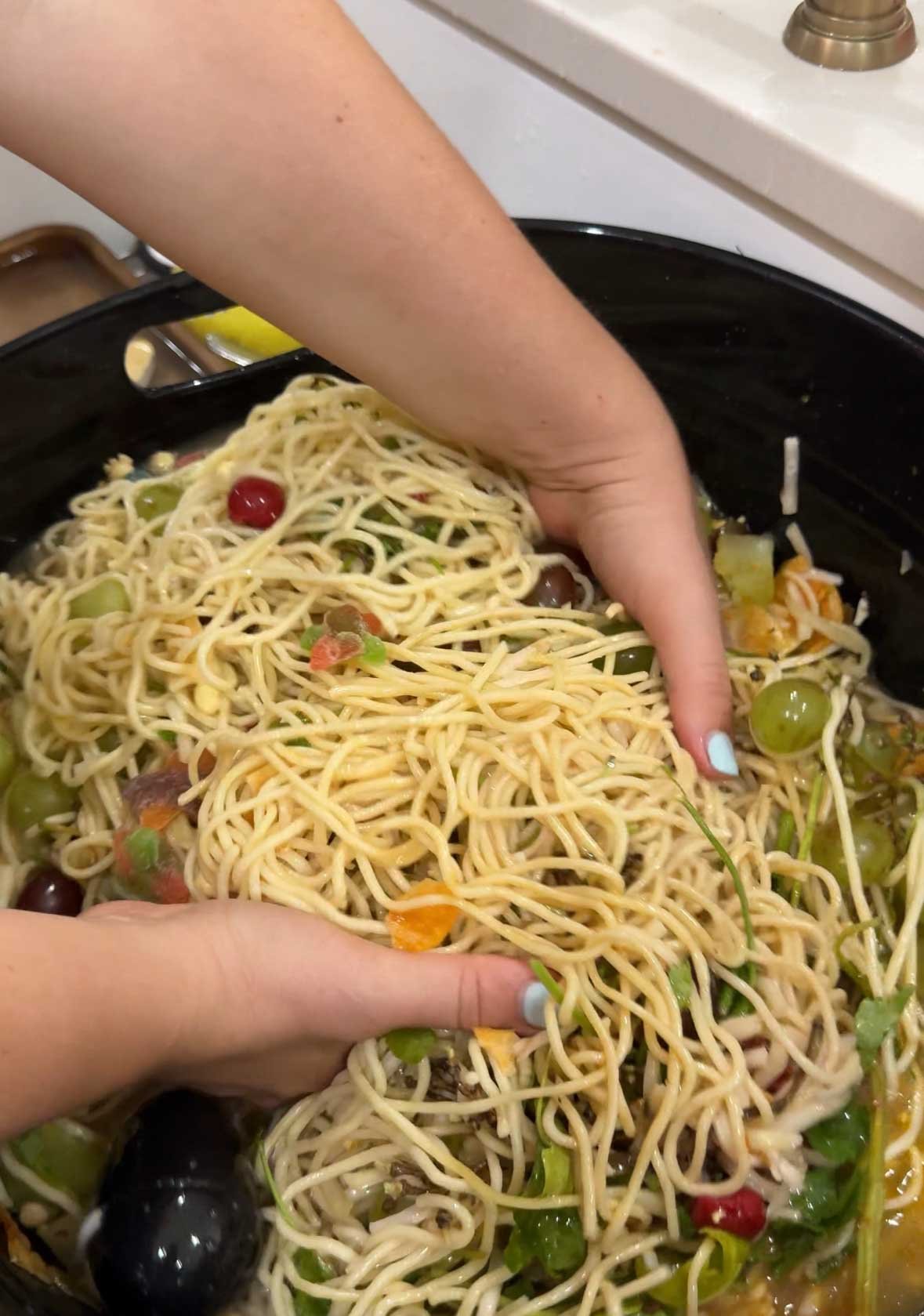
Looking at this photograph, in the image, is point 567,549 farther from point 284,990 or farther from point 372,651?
point 284,990

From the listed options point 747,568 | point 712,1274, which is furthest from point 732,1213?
point 747,568

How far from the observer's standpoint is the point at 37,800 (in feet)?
2.81

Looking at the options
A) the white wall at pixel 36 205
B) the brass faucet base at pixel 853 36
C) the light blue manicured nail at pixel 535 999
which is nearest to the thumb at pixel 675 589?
the light blue manicured nail at pixel 535 999

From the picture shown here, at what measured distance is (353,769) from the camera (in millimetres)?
769

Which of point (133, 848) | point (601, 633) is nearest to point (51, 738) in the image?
point (133, 848)

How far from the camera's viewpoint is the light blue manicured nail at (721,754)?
2.60 ft

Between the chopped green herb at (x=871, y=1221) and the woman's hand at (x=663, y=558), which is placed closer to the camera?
the chopped green herb at (x=871, y=1221)

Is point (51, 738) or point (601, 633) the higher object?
point (601, 633)

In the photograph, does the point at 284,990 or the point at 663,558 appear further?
the point at 663,558

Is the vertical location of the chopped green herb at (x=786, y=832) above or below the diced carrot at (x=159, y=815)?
above

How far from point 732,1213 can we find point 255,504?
25.6 inches

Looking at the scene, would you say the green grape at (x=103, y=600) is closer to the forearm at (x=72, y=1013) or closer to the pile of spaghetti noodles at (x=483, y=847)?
the pile of spaghetti noodles at (x=483, y=847)

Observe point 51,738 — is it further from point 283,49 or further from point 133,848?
point 283,49

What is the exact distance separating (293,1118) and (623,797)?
32 cm
